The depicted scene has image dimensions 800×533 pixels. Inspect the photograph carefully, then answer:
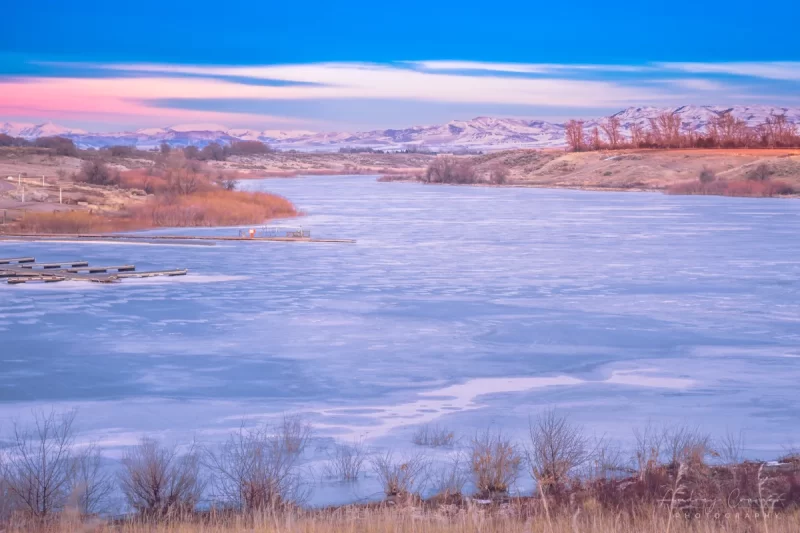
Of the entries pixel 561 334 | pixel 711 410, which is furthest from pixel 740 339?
pixel 711 410

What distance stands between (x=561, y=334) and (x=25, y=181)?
36691 mm

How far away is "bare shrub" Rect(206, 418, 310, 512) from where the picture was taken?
7.25 m

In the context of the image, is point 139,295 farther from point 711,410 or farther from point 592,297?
point 711,410

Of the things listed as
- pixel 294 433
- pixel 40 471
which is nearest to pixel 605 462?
pixel 294 433

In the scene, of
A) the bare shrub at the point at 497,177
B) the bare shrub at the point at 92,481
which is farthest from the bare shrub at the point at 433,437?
the bare shrub at the point at 497,177

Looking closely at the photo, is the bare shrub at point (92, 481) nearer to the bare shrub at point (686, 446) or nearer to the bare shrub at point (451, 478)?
the bare shrub at point (451, 478)

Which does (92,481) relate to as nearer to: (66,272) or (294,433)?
(294,433)

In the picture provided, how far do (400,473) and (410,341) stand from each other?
569 cm

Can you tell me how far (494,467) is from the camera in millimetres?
7824

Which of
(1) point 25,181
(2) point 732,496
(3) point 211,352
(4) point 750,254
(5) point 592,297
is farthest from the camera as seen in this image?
(1) point 25,181

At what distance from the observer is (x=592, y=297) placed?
17.5 meters

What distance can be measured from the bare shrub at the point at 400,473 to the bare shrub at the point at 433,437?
1.31 feet

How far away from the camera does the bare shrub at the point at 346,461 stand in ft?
26.2

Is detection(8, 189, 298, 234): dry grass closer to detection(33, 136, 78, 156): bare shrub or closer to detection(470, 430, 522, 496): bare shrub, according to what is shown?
detection(470, 430, 522, 496): bare shrub
